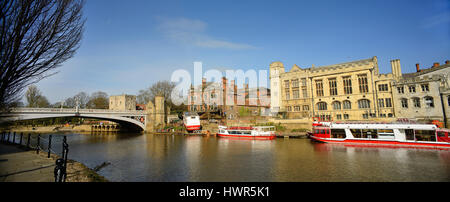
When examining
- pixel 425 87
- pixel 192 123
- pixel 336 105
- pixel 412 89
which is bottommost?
pixel 192 123

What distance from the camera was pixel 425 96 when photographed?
32156 mm

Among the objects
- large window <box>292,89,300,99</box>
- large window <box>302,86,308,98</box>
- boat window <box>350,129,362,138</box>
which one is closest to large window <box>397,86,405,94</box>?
boat window <box>350,129,362,138</box>

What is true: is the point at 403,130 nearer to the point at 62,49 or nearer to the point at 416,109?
the point at 416,109

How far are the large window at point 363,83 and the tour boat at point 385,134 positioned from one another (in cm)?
1263

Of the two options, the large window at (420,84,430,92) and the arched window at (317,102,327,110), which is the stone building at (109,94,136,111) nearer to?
the arched window at (317,102,327,110)

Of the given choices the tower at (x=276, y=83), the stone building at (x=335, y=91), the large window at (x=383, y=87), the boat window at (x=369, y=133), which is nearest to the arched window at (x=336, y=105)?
the stone building at (x=335, y=91)

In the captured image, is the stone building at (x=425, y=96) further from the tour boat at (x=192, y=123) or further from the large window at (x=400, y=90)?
the tour boat at (x=192, y=123)

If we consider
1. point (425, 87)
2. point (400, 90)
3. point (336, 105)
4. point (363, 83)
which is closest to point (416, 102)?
point (425, 87)

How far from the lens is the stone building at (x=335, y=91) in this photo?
36.6 metres

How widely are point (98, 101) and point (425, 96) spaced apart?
96.5 m

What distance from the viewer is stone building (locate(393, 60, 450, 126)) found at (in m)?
30.7

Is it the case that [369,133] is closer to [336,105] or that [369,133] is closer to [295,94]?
[336,105]

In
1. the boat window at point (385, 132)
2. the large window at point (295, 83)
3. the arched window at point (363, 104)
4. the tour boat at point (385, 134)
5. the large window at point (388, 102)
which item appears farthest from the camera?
the large window at point (295, 83)

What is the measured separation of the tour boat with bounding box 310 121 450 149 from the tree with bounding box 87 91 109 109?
8174 cm
